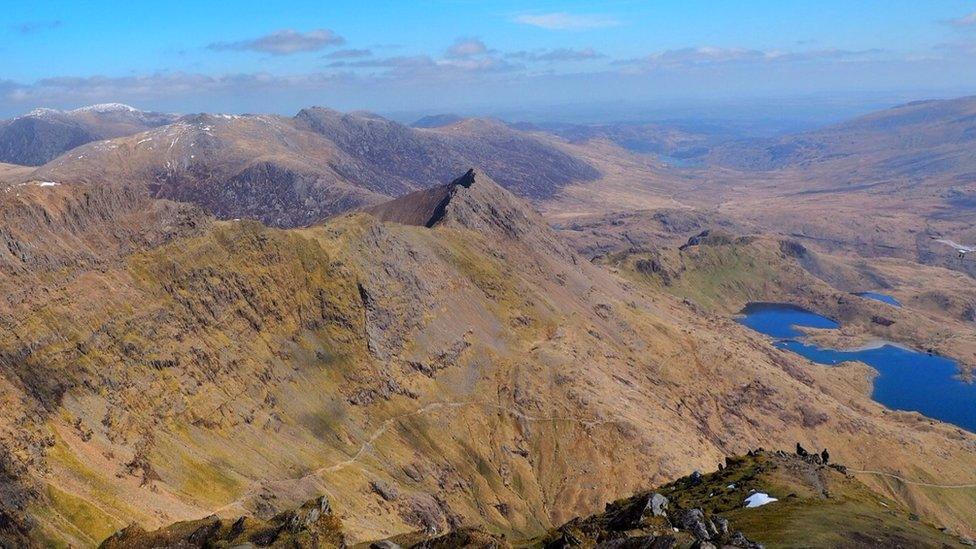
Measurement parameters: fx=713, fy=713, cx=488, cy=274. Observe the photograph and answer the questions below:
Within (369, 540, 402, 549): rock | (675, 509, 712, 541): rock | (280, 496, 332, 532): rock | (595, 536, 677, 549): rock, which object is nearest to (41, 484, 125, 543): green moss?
(280, 496, 332, 532): rock

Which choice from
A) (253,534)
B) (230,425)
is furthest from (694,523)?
(230,425)

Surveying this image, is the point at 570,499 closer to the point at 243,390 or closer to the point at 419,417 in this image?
the point at 419,417

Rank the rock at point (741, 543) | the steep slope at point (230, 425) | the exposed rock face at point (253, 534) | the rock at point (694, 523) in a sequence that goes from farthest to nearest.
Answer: the steep slope at point (230, 425) → the exposed rock face at point (253, 534) → the rock at point (694, 523) → the rock at point (741, 543)

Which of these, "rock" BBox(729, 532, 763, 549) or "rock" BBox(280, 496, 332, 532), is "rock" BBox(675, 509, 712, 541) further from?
"rock" BBox(280, 496, 332, 532)

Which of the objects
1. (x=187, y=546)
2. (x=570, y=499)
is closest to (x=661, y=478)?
(x=570, y=499)

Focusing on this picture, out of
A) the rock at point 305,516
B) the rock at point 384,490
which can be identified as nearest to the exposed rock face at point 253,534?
the rock at point 305,516

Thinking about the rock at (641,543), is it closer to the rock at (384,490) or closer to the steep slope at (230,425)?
the steep slope at (230,425)

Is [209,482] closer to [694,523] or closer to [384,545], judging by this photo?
[384,545]
